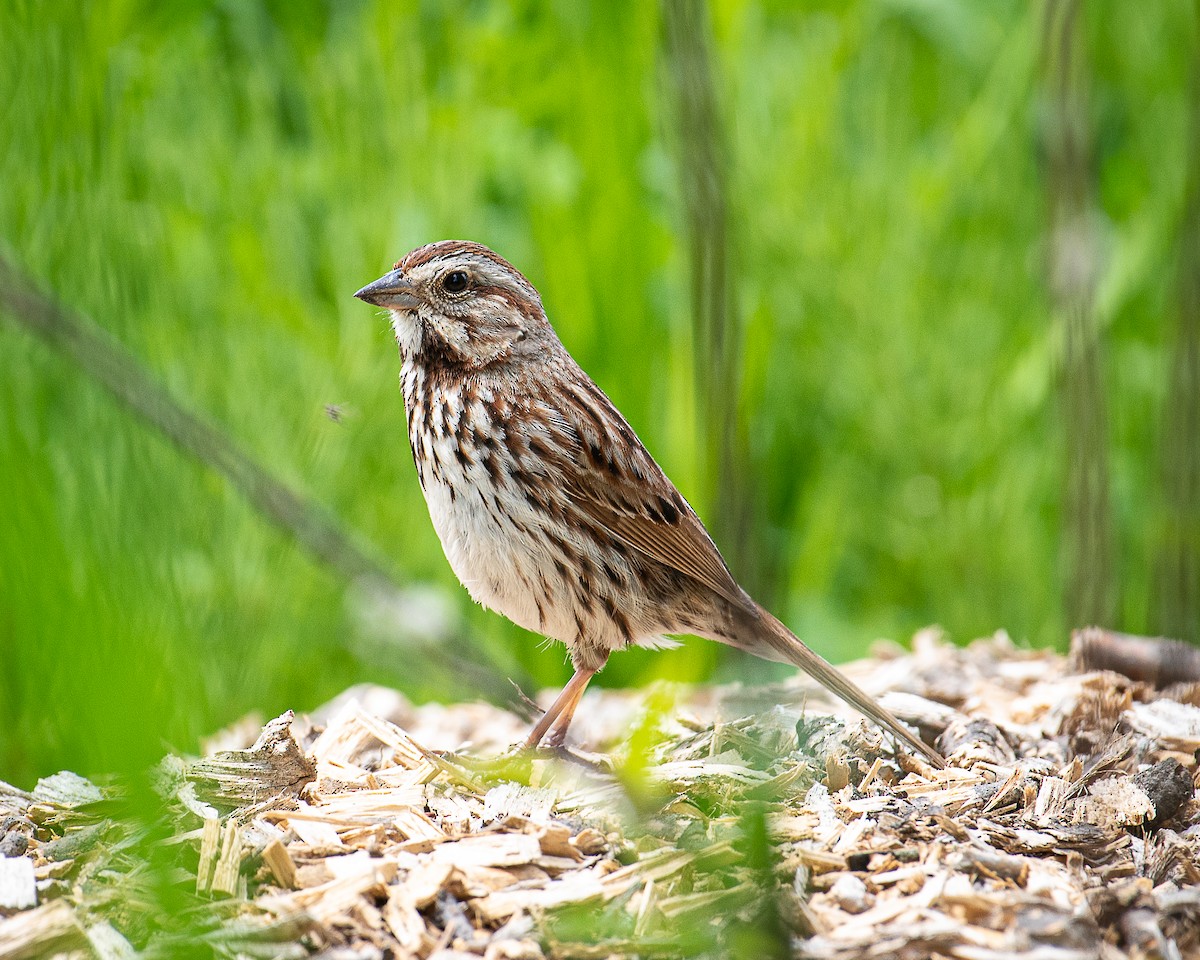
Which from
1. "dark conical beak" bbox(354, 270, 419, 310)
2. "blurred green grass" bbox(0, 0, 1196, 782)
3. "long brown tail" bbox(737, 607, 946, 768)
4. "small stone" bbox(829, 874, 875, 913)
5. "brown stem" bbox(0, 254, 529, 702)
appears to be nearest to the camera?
"brown stem" bbox(0, 254, 529, 702)

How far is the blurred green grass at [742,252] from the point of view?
4445 millimetres

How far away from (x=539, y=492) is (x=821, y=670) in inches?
28.9

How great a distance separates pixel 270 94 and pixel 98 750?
14.3 ft

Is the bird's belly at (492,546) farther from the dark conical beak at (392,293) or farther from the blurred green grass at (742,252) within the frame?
the blurred green grass at (742,252)

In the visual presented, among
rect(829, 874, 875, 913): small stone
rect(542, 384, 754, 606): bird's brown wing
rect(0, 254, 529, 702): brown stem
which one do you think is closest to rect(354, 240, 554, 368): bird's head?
rect(542, 384, 754, 606): bird's brown wing

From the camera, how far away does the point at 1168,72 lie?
18.6 feet

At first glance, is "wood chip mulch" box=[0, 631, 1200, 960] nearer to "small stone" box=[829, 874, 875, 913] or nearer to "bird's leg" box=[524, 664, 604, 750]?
"small stone" box=[829, 874, 875, 913]

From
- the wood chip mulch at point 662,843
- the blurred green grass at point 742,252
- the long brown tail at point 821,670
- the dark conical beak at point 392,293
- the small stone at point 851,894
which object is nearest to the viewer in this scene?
the wood chip mulch at point 662,843

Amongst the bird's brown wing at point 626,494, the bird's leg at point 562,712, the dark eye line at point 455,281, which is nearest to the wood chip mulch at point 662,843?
the bird's leg at point 562,712

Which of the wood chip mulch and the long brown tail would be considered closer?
the wood chip mulch

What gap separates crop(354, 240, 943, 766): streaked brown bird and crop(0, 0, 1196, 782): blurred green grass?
26.4 inches

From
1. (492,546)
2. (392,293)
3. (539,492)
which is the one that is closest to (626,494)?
(539,492)

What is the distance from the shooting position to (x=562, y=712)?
3162 mm

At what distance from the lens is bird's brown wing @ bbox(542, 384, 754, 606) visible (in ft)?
9.77
